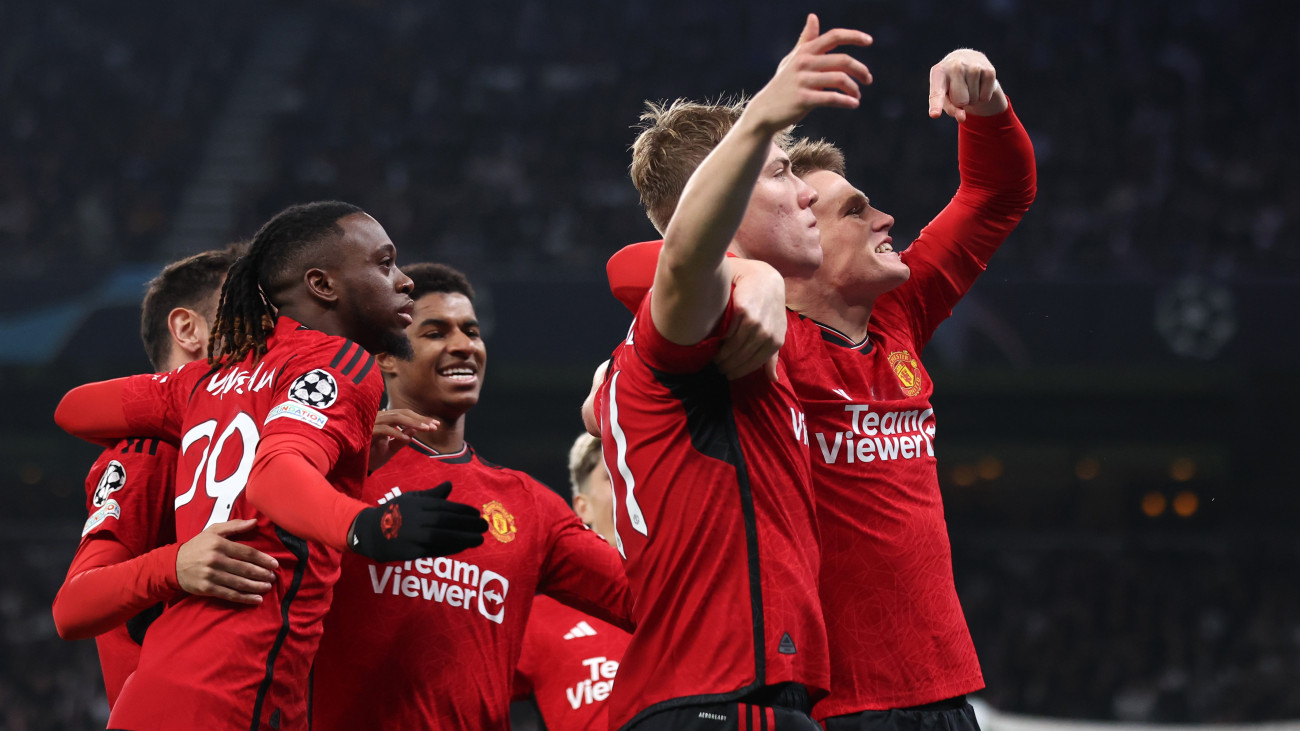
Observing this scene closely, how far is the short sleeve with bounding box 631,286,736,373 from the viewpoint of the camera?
2262 millimetres

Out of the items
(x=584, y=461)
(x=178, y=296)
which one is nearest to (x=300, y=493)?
(x=178, y=296)

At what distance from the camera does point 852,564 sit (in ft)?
9.29

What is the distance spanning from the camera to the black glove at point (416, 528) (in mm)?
2181

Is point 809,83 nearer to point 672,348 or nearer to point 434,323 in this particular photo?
point 672,348

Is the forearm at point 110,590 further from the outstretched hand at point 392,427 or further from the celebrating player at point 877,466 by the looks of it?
the celebrating player at point 877,466

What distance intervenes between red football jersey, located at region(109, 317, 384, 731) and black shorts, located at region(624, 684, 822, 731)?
92 centimetres

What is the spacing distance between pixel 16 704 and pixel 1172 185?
43.7 ft

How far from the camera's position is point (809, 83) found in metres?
2.11

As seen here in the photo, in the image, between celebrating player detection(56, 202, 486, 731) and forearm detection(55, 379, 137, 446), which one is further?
forearm detection(55, 379, 137, 446)

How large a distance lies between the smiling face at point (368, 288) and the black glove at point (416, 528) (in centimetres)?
84

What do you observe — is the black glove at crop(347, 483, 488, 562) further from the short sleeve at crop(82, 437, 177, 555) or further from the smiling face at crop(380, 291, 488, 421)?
the smiling face at crop(380, 291, 488, 421)

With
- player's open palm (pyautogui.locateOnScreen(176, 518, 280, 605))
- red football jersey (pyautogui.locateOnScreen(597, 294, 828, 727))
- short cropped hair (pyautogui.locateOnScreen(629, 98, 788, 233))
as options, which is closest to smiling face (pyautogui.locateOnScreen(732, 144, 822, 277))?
short cropped hair (pyautogui.locateOnScreen(629, 98, 788, 233))

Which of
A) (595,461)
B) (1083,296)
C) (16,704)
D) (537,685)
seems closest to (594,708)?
(537,685)

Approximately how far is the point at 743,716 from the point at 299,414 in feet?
3.72
